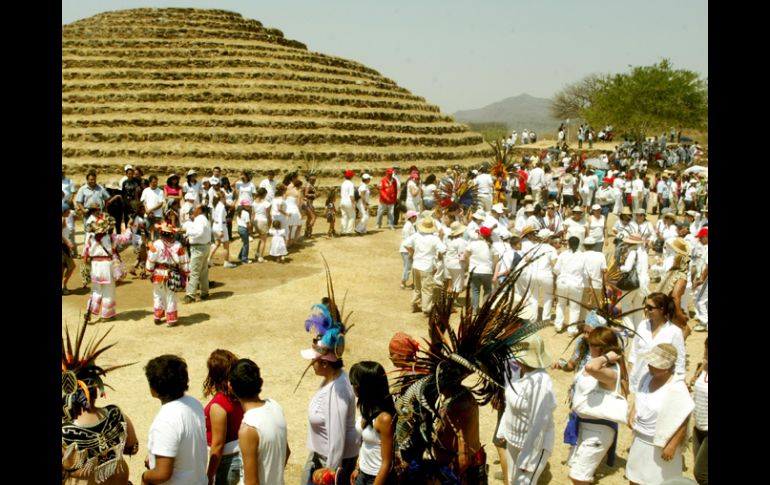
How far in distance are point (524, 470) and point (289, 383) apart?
11.9ft

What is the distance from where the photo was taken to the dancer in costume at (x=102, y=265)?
30.5 feet

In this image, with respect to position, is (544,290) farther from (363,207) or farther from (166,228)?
(363,207)

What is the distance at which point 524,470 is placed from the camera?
4785 mm

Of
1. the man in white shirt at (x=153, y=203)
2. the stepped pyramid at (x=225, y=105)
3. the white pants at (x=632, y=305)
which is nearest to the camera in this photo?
the white pants at (x=632, y=305)

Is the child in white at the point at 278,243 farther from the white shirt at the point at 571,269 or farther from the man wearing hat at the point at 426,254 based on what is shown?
the white shirt at the point at 571,269

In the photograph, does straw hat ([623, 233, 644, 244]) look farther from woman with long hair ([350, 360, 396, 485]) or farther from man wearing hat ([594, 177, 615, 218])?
man wearing hat ([594, 177, 615, 218])

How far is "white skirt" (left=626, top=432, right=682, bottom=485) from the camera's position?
463cm

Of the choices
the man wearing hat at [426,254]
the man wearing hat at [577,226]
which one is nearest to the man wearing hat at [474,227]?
the man wearing hat at [426,254]

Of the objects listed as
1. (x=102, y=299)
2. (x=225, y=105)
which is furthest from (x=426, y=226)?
(x=225, y=105)

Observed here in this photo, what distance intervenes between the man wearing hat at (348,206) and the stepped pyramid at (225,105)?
488cm

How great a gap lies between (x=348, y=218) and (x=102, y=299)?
301 inches

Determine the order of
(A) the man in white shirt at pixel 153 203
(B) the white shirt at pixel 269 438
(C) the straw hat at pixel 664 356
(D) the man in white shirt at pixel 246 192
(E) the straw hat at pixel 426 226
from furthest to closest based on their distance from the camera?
(D) the man in white shirt at pixel 246 192, (A) the man in white shirt at pixel 153 203, (E) the straw hat at pixel 426 226, (C) the straw hat at pixel 664 356, (B) the white shirt at pixel 269 438

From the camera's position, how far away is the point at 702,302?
9.93m

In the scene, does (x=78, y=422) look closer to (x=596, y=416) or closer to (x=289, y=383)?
(x=596, y=416)
